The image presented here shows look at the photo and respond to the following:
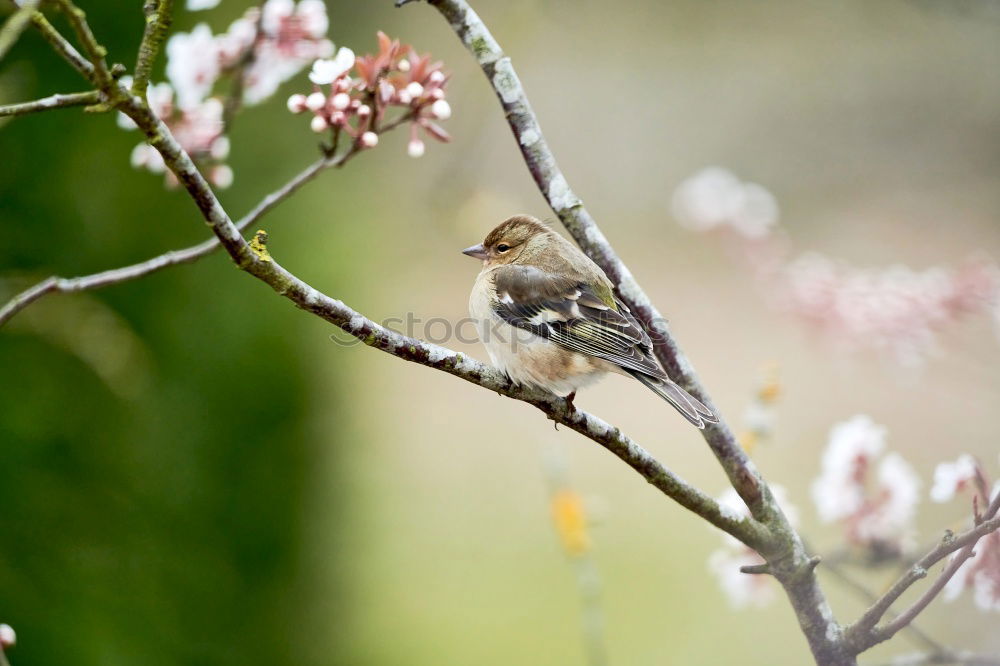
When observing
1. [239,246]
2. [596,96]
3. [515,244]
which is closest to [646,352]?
[515,244]

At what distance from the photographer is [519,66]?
6312mm

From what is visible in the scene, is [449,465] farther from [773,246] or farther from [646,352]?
[646,352]

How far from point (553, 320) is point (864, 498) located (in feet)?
2.00

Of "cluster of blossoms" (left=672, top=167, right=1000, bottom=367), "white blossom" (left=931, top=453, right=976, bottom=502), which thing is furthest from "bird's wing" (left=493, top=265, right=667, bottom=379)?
"cluster of blossoms" (left=672, top=167, right=1000, bottom=367)

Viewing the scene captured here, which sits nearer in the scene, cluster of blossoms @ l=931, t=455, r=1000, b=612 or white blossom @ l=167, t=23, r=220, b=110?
cluster of blossoms @ l=931, t=455, r=1000, b=612

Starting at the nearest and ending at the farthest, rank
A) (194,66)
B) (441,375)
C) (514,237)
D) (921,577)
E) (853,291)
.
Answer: (921,577) < (194,66) < (514,237) < (853,291) < (441,375)

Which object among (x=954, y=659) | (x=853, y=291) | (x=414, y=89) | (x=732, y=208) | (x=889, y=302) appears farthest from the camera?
(x=732, y=208)

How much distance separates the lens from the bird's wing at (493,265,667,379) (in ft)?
5.17

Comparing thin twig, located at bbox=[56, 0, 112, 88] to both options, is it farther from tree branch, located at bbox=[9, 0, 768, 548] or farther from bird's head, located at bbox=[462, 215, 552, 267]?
bird's head, located at bbox=[462, 215, 552, 267]

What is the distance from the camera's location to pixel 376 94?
1.23 meters

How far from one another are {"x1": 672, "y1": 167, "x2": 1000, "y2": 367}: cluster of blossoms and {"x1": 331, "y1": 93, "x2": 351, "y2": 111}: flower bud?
4.35ft

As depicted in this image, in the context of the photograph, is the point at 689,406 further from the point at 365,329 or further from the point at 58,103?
the point at 58,103

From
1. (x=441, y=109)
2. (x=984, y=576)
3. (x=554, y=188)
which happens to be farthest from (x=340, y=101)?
(x=984, y=576)

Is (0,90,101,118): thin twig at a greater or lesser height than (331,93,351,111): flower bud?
lesser
